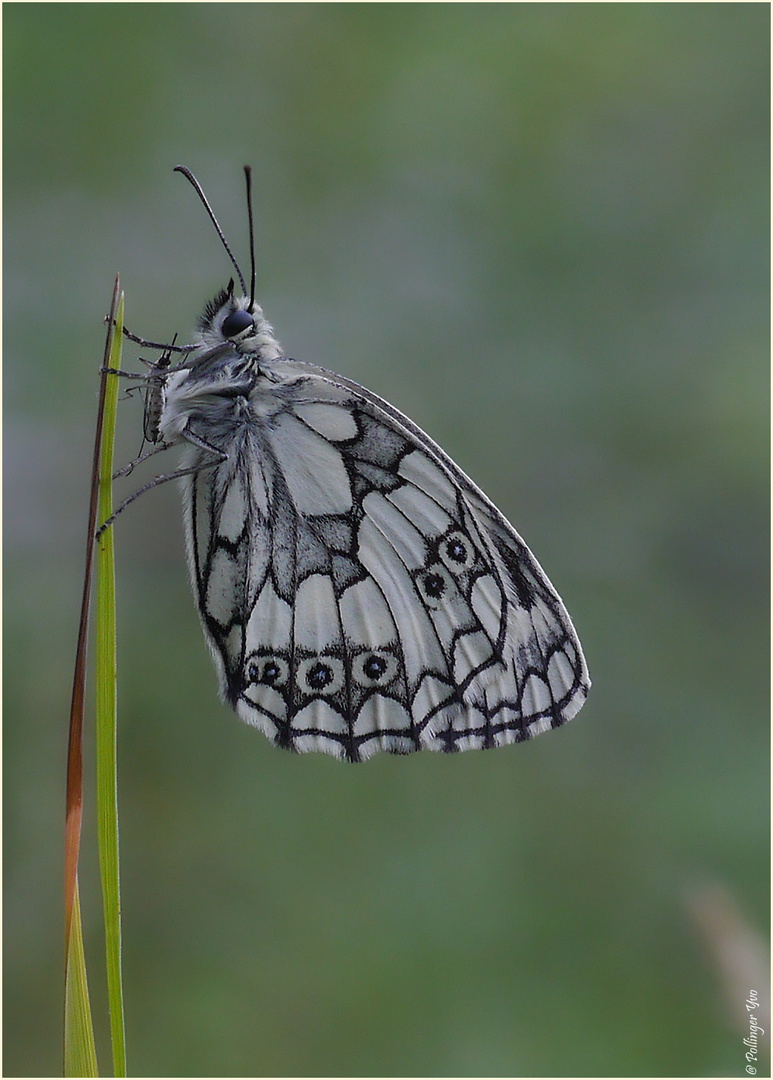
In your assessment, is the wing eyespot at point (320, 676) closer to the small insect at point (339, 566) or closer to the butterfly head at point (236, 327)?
the small insect at point (339, 566)

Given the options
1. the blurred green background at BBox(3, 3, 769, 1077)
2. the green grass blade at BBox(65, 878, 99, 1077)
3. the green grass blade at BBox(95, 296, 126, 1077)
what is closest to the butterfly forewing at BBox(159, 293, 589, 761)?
the blurred green background at BBox(3, 3, 769, 1077)

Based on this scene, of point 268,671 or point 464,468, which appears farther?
point 464,468

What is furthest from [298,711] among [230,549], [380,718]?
[230,549]

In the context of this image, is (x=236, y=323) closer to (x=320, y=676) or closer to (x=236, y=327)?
(x=236, y=327)

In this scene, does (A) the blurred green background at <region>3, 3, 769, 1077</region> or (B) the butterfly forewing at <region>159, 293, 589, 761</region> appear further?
(A) the blurred green background at <region>3, 3, 769, 1077</region>

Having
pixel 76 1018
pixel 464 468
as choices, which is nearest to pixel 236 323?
pixel 76 1018

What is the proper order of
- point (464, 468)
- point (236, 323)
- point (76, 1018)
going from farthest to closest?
1. point (464, 468)
2. point (236, 323)
3. point (76, 1018)

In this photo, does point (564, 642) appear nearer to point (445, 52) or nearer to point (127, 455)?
point (127, 455)

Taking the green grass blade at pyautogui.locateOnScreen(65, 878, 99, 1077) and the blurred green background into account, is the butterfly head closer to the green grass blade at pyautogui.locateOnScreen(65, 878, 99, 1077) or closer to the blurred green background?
the blurred green background
